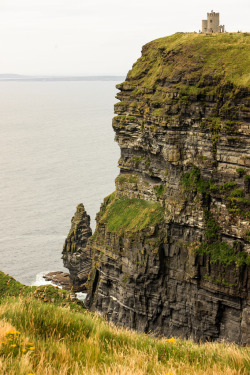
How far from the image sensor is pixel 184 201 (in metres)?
44.4

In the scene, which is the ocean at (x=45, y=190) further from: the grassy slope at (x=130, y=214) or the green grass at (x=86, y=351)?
the green grass at (x=86, y=351)

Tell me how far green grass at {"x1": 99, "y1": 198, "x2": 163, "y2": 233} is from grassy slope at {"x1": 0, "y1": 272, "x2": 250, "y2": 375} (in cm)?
2937

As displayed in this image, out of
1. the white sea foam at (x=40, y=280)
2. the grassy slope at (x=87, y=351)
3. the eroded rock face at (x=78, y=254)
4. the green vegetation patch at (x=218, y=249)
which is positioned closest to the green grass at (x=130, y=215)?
the green vegetation patch at (x=218, y=249)

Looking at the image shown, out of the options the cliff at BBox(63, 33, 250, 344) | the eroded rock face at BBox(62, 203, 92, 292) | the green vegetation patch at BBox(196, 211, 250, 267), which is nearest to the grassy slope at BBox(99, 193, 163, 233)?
the cliff at BBox(63, 33, 250, 344)

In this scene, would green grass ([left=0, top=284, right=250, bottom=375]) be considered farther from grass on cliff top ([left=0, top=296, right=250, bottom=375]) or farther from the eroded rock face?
the eroded rock face

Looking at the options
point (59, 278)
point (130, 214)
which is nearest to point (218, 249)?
point (130, 214)

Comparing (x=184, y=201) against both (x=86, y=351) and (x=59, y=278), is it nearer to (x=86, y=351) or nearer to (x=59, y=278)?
(x=86, y=351)

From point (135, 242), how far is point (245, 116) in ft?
49.2

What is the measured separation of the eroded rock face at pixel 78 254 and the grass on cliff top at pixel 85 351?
46.4 meters

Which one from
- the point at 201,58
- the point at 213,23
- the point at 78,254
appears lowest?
the point at 78,254

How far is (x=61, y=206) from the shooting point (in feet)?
318

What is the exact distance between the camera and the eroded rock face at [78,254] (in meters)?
65.2

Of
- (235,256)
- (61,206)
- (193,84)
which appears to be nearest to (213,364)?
(235,256)

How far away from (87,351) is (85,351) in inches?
5.1
